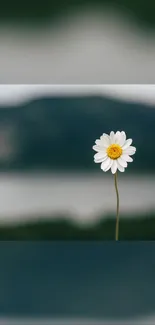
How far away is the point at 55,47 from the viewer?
92 centimetres

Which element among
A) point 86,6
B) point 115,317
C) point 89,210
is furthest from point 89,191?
point 86,6

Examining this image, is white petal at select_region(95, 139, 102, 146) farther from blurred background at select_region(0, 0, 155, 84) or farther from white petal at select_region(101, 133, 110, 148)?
blurred background at select_region(0, 0, 155, 84)

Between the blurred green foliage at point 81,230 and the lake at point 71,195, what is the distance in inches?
0.7

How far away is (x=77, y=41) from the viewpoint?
0.92m

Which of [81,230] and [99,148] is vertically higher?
[99,148]

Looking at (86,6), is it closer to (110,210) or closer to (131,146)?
(131,146)

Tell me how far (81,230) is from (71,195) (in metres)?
0.08

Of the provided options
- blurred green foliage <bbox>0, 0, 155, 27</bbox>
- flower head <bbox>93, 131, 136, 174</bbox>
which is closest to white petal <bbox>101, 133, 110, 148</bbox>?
flower head <bbox>93, 131, 136, 174</bbox>

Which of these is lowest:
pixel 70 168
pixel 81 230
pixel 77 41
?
pixel 81 230

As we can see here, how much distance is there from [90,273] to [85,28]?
0.53 m

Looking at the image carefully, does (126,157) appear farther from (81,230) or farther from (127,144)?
(81,230)

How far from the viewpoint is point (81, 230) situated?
92cm

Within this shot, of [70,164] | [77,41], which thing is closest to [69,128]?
[70,164]

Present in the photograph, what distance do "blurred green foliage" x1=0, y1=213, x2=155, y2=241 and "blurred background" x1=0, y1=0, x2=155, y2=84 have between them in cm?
32
